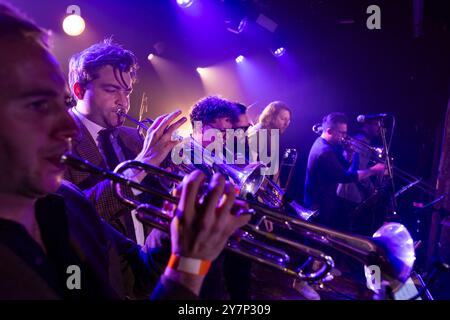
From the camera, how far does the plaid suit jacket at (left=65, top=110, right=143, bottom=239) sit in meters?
2.22

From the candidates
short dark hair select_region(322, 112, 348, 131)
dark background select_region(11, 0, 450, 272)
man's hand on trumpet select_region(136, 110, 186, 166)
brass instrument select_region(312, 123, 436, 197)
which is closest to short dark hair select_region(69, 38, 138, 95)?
man's hand on trumpet select_region(136, 110, 186, 166)

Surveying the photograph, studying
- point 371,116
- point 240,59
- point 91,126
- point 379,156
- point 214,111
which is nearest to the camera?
point 91,126

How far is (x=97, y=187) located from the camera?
2264mm

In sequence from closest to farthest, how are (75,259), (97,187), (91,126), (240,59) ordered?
(75,259)
(97,187)
(91,126)
(240,59)

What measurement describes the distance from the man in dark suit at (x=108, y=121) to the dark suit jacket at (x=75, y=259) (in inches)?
23.8

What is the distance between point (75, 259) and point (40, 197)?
0.32m

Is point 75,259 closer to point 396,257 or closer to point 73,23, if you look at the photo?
point 396,257

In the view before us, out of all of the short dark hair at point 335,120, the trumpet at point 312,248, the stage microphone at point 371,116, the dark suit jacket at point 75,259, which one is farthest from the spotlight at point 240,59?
the dark suit jacket at point 75,259

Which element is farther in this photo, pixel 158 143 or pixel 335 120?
pixel 335 120

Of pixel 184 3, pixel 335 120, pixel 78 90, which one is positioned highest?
pixel 184 3

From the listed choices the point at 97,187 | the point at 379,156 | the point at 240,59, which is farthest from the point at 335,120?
the point at 240,59

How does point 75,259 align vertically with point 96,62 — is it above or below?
below

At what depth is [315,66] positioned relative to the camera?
9.11m

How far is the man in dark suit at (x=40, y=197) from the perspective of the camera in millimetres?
1183
